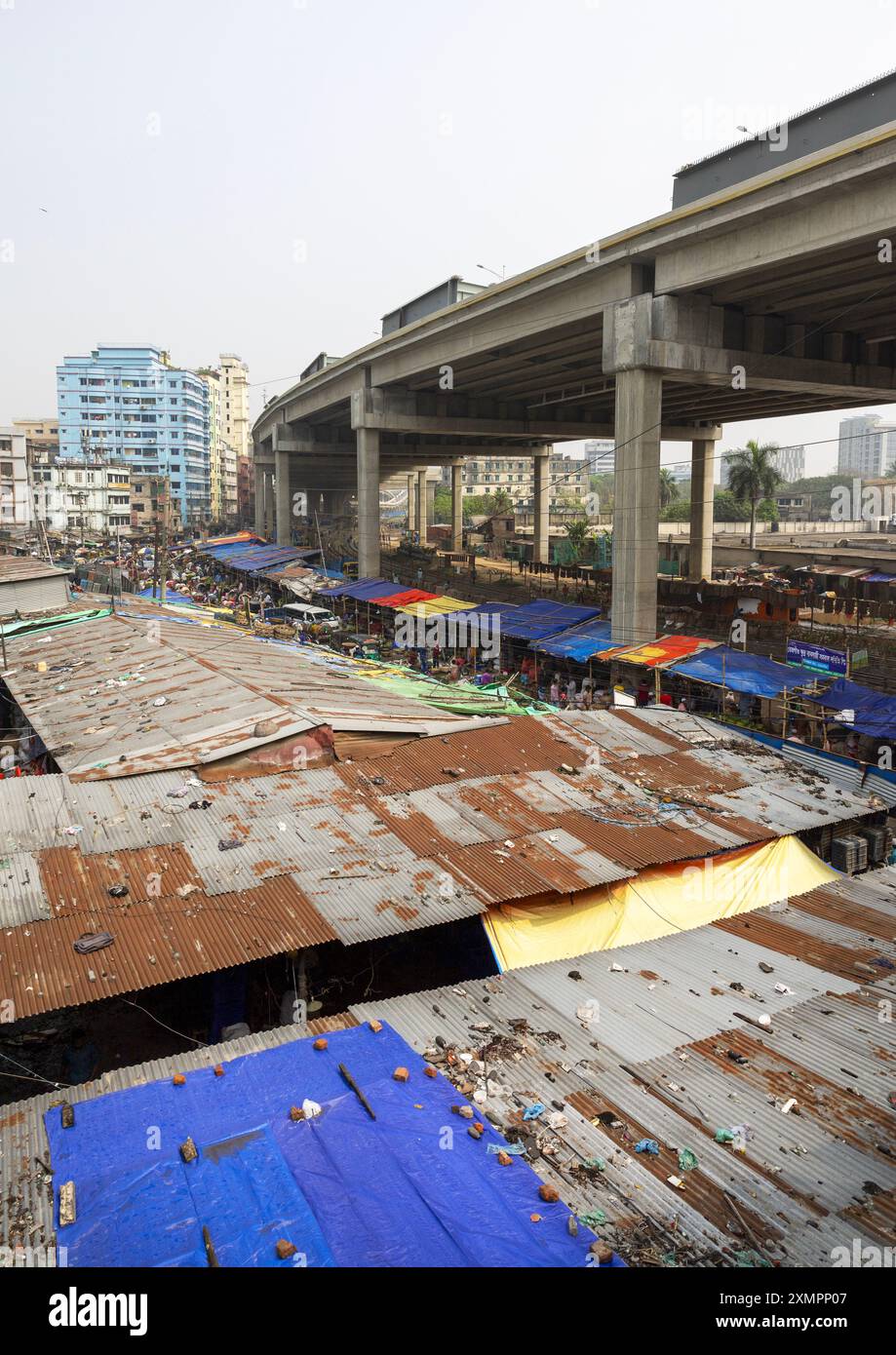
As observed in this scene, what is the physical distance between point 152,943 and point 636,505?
18556 millimetres

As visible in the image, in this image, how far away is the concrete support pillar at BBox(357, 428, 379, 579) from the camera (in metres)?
41.1

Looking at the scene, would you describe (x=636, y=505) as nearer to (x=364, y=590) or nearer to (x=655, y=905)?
(x=364, y=590)

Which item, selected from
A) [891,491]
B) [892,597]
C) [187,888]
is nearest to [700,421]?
[892,597]

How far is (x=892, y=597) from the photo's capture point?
3525cm

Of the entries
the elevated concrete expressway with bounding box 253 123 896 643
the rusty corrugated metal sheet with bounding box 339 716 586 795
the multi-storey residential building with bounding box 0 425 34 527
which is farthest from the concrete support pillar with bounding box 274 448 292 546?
the rusty corrugated metal sheet with bounding box 339 716 586 795

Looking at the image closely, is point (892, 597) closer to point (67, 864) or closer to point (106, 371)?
point (67, 864)

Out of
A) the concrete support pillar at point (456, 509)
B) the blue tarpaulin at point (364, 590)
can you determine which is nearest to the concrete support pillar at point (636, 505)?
the blue tarpaulin at point (364, 590)

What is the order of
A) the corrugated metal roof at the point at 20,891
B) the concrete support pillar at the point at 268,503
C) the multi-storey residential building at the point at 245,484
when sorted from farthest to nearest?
the multi-storey residential building at the point at 245,484 → the concrete support pillar at the point at 268,503 → the corrugated metal roof at the point at 20,891

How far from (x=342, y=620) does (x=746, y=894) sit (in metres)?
26.5

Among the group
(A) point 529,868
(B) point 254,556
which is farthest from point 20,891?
(B) point 254,556

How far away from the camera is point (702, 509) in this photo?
47.1 metres

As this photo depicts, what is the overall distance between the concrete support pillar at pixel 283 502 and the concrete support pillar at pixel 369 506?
13978mm

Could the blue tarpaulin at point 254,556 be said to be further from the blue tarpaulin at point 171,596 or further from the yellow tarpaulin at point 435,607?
the yellow tarpaulin at point 435,607

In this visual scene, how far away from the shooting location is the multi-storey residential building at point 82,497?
75500 mm
